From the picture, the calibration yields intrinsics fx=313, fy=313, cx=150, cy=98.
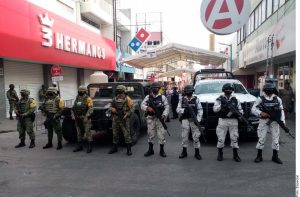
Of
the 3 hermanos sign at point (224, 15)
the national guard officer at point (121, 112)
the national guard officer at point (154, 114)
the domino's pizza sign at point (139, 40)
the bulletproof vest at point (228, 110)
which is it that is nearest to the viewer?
the 3 hermanos sign at point (224, 15)

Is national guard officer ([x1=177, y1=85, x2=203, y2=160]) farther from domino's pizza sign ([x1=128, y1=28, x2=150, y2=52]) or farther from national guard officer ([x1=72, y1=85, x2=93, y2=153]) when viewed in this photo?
domino's pizza sign ([x1=128, y1=28, x2=150, y2=52])

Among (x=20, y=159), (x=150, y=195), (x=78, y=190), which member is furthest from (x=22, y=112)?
(x=150, y=195)

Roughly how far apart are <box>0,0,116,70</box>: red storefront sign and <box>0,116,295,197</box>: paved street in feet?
19.8

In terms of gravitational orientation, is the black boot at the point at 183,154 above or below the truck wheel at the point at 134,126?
below

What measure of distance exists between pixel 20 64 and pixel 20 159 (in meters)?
9.72

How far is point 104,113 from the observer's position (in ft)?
26.1

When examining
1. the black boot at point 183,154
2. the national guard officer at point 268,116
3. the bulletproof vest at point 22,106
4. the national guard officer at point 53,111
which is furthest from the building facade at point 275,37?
the bulletproof vest at point 22,106

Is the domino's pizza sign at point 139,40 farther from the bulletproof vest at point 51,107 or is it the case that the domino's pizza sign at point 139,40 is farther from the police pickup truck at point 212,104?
the bulletproof vest at point 51,107

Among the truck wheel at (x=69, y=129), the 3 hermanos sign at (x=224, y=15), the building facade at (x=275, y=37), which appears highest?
the building facade at (x=275, y=37)

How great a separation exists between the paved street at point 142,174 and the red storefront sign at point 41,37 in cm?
605

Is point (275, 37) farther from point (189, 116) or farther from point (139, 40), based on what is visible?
point (189, 116)

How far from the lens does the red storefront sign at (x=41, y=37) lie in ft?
39.6

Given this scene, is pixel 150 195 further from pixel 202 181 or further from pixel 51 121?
pixel 51 121

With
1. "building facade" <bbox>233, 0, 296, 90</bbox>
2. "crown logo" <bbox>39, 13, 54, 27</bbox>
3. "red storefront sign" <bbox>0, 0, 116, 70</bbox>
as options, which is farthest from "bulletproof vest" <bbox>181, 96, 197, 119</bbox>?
"crown logo" <bbox>39, 13, 54, 27</bbox>
